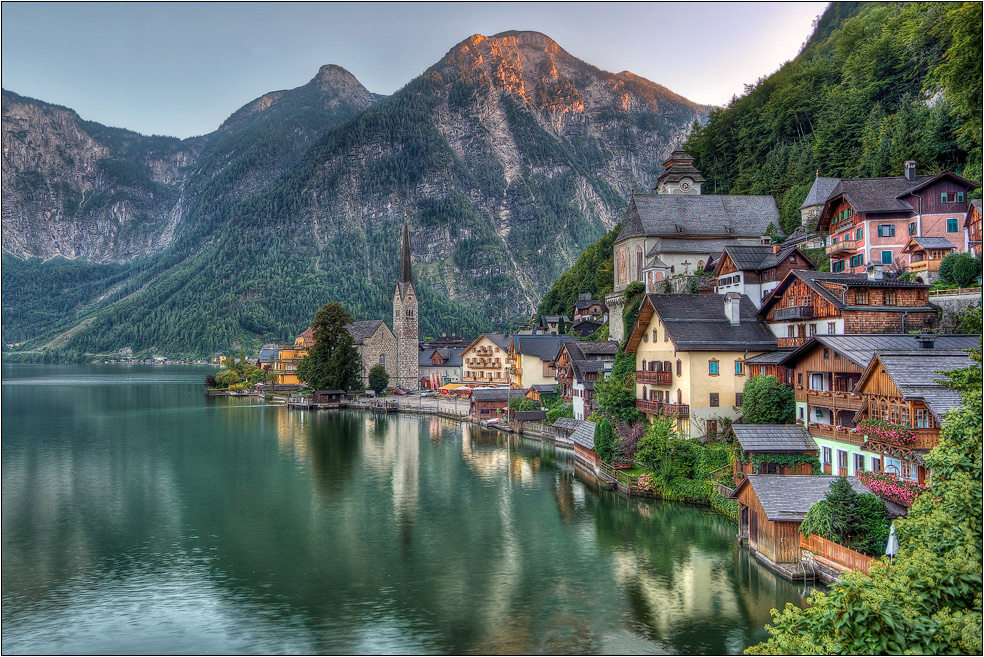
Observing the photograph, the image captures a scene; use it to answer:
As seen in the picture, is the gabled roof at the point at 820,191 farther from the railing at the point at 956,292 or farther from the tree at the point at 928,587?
the tree at the point at 928,587

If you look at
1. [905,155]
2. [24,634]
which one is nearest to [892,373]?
[24,634]

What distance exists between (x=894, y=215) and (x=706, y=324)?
1544 centimetres

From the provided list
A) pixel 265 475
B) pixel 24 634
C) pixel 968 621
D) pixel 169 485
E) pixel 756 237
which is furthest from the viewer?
pixel 756 237

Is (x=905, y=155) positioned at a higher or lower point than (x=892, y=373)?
higher

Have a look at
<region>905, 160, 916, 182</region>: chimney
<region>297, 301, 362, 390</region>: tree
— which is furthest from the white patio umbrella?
<region>297, 301, 362, 390</region>: tree

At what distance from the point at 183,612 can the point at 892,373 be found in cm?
2606

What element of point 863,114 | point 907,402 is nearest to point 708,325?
point 907,402

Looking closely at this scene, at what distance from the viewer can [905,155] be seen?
5362 centimetres

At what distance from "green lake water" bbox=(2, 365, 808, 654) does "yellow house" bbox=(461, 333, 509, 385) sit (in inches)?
1700

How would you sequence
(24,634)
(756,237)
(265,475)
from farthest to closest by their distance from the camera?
1. (756,237)
2. (265,475)
3. (24,634)

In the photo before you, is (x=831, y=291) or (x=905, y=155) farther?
(x=905, y=155)

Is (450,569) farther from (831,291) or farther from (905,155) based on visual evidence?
(905,155)

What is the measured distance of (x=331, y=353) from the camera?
3954 inches

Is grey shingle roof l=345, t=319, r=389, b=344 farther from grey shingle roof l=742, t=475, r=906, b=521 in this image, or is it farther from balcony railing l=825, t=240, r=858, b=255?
grey shingle roof l=742, t=475, r=906, b=521
